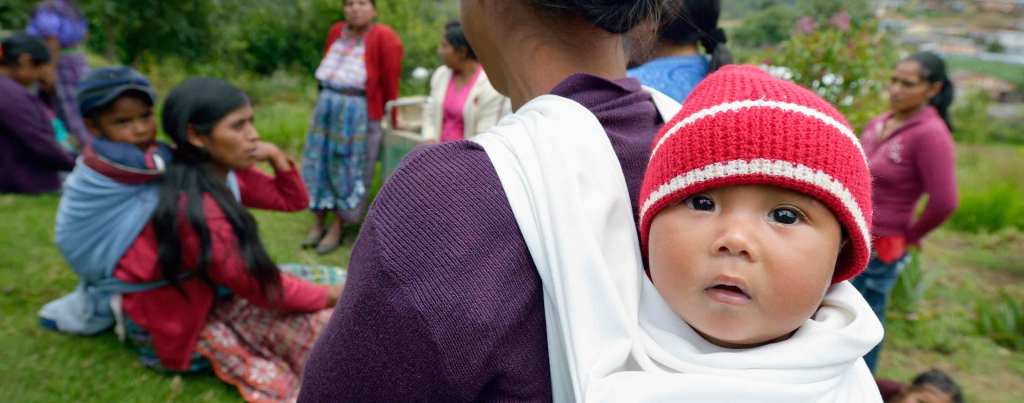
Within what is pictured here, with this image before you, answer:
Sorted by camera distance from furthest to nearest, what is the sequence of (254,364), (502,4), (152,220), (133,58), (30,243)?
(133,58) → (30,243) → (254,364) → (152,220) → (502,4)

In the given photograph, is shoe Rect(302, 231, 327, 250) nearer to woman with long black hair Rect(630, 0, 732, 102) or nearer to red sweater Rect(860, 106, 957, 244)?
woman with long black hair Rect(630, 0, 732, 102)

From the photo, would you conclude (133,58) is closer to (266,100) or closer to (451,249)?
(266,100)

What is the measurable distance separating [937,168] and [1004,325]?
1.84 meters

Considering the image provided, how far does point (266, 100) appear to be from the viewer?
38.8 ft

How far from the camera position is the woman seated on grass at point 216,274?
2.92 meters

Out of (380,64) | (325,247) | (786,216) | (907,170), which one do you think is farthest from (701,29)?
(325,247)

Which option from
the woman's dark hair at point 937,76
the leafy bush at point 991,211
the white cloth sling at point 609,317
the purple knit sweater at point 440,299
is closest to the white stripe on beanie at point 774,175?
the white cloth sling at point 609,317

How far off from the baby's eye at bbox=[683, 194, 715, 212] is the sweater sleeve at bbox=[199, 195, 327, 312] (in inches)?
92.3

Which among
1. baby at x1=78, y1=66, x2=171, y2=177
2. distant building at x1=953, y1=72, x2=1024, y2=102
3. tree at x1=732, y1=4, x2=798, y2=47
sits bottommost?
distant building at x1=953, y1=72, x2=1024, y2=102

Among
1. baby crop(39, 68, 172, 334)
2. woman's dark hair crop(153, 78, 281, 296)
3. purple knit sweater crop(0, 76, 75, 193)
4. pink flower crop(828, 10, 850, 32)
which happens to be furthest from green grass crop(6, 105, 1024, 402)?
pink flower crop(828, 10, 850, 32)

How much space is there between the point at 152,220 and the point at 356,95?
2.19m

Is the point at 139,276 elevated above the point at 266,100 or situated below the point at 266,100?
above

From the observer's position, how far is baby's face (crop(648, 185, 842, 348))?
949 millimetres

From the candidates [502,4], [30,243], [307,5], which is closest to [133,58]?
[307,5]
